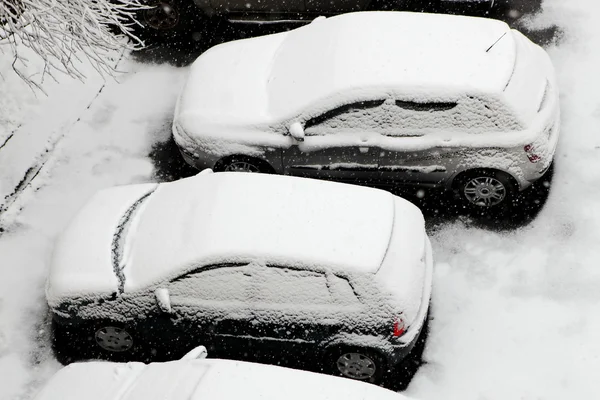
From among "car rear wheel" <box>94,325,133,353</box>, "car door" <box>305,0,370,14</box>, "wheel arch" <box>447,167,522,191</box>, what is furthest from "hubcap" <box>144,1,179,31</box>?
"car rear wheel" <box>94,325,133,353</box>

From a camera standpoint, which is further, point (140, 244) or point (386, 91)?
point (386, 91)

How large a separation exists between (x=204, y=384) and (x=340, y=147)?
12.1 ft

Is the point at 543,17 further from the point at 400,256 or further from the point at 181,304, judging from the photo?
the point at 181,304

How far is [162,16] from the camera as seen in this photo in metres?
11.5

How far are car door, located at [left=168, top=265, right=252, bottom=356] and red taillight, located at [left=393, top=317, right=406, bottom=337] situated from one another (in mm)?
1356

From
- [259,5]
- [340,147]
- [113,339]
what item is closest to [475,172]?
[340,147]

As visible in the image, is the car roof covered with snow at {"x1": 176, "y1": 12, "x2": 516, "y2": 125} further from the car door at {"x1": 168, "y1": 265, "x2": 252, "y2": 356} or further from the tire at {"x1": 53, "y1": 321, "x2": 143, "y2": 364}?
the tire at {"x1": 53, "y1": 321, "x2": 143, "y2": 364}

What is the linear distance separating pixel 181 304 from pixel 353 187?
6.80 feet

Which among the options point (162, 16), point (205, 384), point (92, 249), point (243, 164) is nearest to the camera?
point (205, 384)

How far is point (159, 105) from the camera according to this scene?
10.5 metres

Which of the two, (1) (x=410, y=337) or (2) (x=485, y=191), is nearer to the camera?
(1) (x=410, y=337)

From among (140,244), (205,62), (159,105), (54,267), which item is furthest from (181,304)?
(159,105)

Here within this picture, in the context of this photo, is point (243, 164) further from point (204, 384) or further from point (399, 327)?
point (204, 384)

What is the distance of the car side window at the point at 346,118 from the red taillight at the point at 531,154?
1715 mm
